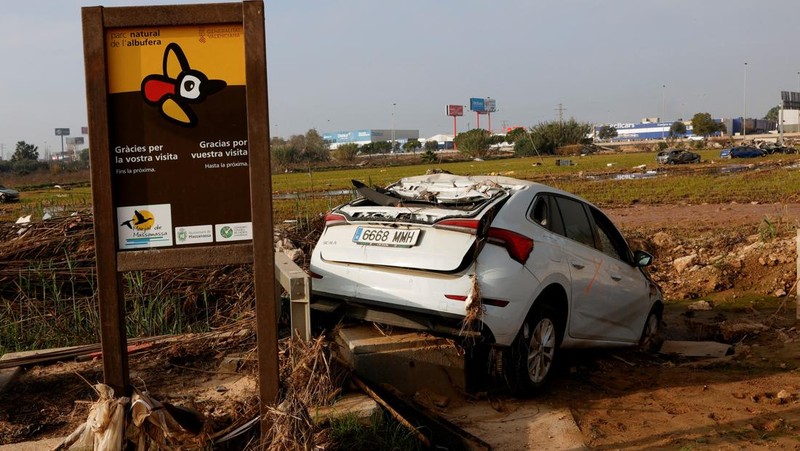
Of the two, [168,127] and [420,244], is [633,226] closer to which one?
[420,244]

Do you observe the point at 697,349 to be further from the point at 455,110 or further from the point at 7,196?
the point at 455,110

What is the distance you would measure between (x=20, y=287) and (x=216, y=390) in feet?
12.2

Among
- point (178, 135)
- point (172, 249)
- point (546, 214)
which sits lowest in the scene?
point (546, 214)

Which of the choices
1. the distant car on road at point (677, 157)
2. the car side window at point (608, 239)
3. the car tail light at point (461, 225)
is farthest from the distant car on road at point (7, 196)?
the distant car on road at point (677, 157)

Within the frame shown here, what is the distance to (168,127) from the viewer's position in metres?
3.94

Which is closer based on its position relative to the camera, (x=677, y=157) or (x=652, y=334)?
(x=652, y=334)

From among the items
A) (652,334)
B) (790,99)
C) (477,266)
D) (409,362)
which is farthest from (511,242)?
(790,99)

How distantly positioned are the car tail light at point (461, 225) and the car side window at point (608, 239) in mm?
2098

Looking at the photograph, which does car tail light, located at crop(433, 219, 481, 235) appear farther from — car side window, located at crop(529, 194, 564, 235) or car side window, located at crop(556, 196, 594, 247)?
car side window, located at crop(556, 196, 594, 247)

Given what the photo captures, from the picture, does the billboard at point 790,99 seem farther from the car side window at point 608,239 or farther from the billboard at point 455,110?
the car side window at point 608,239

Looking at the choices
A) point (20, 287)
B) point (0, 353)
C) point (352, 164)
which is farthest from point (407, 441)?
point (352, 164)

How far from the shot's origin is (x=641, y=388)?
6.72m

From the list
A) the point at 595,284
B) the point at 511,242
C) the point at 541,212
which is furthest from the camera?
the point at 595,284

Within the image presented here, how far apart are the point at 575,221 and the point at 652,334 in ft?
7.67
